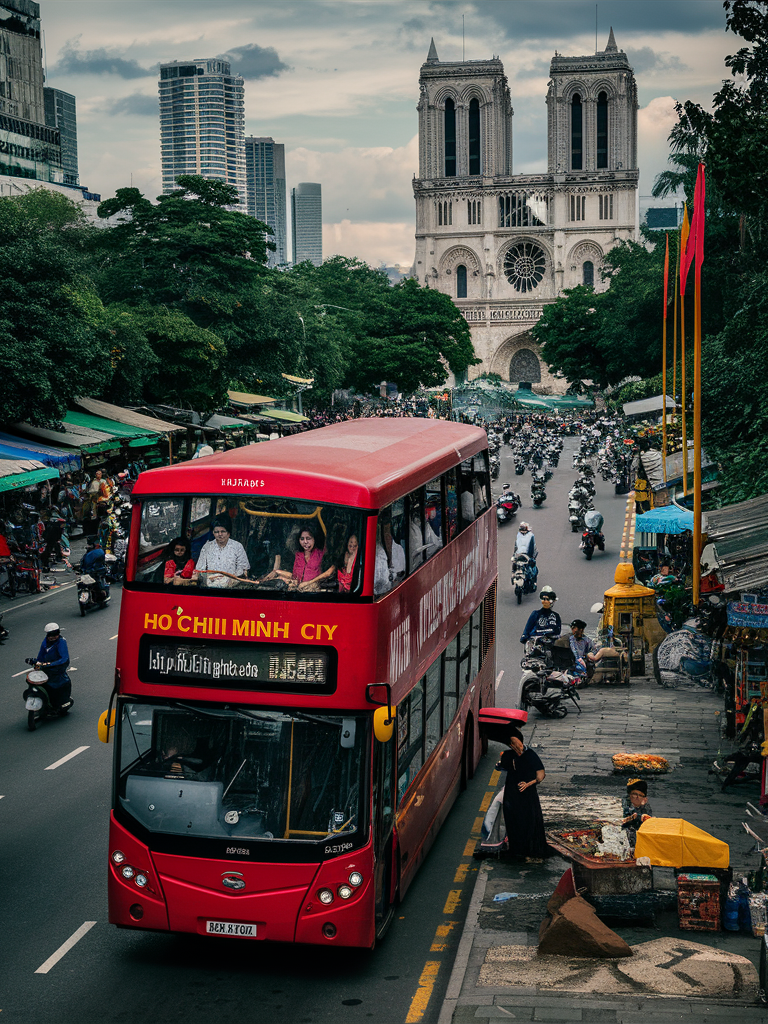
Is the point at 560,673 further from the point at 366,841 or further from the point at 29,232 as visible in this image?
the point at 29,232

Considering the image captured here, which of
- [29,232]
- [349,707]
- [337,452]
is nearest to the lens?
[349,707]

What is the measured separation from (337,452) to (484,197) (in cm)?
10466

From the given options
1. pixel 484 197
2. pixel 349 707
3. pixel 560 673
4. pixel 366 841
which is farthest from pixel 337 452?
pixel 484 197

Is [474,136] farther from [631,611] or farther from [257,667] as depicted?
[257,667]

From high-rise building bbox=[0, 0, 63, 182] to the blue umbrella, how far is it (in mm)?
95315

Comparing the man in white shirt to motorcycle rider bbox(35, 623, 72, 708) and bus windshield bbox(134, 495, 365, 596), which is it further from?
motorcycle rider bbox(35, 623, 72, 708)

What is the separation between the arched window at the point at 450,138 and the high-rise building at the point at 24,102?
125 ft

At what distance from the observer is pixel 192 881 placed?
300 inches

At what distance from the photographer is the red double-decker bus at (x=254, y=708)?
7.47 m

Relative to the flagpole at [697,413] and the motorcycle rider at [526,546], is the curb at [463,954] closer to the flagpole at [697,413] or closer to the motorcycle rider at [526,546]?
the flagpole at [697,413]

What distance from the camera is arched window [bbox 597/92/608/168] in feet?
347

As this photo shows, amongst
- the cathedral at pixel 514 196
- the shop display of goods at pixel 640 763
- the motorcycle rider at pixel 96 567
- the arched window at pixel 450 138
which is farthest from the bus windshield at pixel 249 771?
the arched window at pixel 450 138

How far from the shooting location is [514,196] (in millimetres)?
109750

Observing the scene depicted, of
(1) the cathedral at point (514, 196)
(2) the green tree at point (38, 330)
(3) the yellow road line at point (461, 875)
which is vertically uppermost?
(1) the cathedral at point (514, 196)
